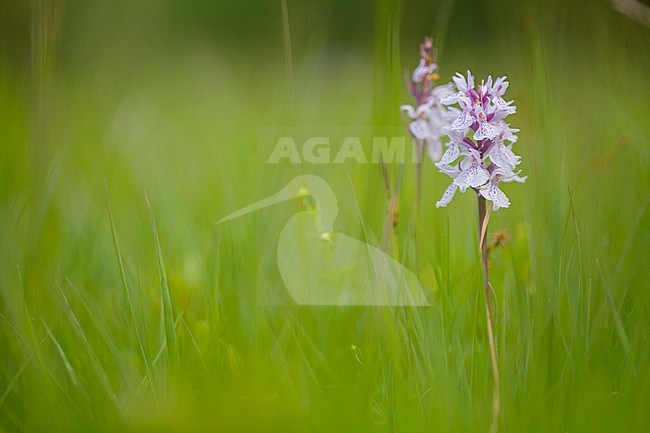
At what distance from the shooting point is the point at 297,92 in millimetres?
1703

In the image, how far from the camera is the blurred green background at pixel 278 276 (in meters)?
0.80

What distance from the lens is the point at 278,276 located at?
1.10m

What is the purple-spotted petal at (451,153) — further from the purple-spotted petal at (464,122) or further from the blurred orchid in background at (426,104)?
the blurred orchid in background at (426,104)

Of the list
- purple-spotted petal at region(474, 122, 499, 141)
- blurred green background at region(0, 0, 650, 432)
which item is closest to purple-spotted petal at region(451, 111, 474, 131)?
purple-spotted petal at region(474, 122, 499, 141)

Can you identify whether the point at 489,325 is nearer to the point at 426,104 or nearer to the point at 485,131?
the point at 485,131

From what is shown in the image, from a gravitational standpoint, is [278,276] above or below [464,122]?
below

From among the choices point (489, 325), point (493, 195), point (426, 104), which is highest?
point (426, 104)

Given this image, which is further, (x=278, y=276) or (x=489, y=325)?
(x=278, y=276)

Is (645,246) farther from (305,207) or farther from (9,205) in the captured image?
(9,205)

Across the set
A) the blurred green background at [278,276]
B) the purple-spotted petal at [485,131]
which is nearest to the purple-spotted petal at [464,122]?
the purple-spotted petal at [485,131]

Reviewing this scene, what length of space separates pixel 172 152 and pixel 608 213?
108cm

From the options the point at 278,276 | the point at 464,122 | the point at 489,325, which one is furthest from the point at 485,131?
the point at 278,276

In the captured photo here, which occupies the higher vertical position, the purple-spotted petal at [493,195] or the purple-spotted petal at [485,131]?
the purple-spotted petal at [485,131]

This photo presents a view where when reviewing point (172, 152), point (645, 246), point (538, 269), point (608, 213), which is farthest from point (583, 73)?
point (172, 152)
